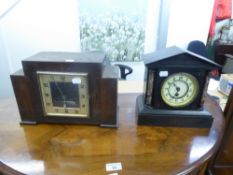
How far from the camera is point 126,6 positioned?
194cm

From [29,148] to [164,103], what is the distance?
518mm

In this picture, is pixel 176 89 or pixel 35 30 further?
pixel 35 30

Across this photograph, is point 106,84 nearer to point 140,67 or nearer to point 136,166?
point 136,166

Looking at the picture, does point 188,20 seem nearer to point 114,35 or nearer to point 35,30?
point 114,35

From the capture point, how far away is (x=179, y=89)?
0.70 meters

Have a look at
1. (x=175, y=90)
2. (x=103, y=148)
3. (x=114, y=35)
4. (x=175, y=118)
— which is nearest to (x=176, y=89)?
(x=175, y=90)

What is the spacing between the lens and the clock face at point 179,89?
678 mm

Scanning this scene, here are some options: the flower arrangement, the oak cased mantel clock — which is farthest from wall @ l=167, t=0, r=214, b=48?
the oak cased mantel clock

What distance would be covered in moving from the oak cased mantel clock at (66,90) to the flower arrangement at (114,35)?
1.42 metres

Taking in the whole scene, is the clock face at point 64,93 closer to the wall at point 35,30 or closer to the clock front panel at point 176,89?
the clock front panel at point 176,89

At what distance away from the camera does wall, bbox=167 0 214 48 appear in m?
1.96

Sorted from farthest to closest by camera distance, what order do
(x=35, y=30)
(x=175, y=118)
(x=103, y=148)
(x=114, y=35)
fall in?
(x=114, y=35) → (x=35, y=30) → (x=175, y=118) → (x=103, y=148)

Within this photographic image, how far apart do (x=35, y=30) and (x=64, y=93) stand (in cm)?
159

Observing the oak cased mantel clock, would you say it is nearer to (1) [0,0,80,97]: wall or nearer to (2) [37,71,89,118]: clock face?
(2) [37,71,89,118]: clock face
